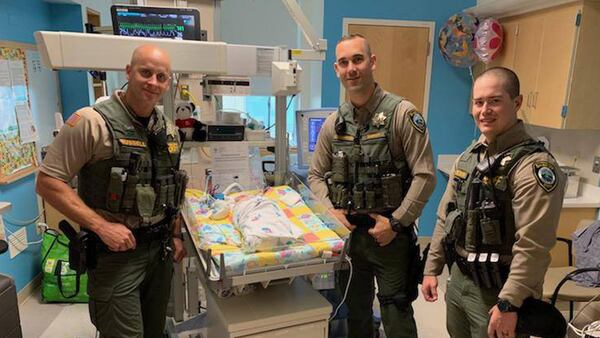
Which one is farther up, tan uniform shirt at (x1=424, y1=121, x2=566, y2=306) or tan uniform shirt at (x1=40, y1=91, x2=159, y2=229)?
tan uniform shirt at (x1=40, y1=91, x2=159, y2=229)

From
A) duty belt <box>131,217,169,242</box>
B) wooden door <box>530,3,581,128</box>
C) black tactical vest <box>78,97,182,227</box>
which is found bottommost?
duty belt <box>131,217,169,242</box>

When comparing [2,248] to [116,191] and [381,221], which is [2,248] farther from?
[381,221]

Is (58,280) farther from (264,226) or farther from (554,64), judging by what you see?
(554,64)

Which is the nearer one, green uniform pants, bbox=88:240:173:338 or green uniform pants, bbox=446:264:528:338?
green uniform pants, bbox=446:264:528:338

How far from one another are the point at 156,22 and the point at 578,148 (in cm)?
317

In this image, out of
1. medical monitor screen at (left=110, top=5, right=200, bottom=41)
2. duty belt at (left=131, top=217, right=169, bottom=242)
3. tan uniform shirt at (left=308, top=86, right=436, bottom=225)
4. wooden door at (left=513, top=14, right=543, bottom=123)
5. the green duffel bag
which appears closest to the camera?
duty belt at (left=131, top=217, right=169, bottom=242)

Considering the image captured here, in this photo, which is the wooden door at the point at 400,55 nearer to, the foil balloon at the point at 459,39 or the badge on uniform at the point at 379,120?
the foil balloon at the point at 459,39

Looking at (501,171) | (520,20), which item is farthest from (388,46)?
(501,171)

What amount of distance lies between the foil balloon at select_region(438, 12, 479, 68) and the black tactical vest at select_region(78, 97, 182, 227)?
3.09m

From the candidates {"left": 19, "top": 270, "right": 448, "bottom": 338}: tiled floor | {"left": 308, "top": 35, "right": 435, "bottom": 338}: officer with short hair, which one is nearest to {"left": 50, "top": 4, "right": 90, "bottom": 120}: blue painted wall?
{"left": 19, "top": 270, "right": 448, "bottom": 338}: tiled floor

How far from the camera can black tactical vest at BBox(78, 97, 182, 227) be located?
5.44ft

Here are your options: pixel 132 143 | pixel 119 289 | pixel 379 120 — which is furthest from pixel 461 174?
pixel 119 289

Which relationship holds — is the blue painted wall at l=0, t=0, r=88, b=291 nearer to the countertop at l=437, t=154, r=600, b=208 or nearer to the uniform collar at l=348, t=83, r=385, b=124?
the uniform collar at l=348, t=83, r=385, b=124

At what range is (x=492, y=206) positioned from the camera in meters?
1.53
